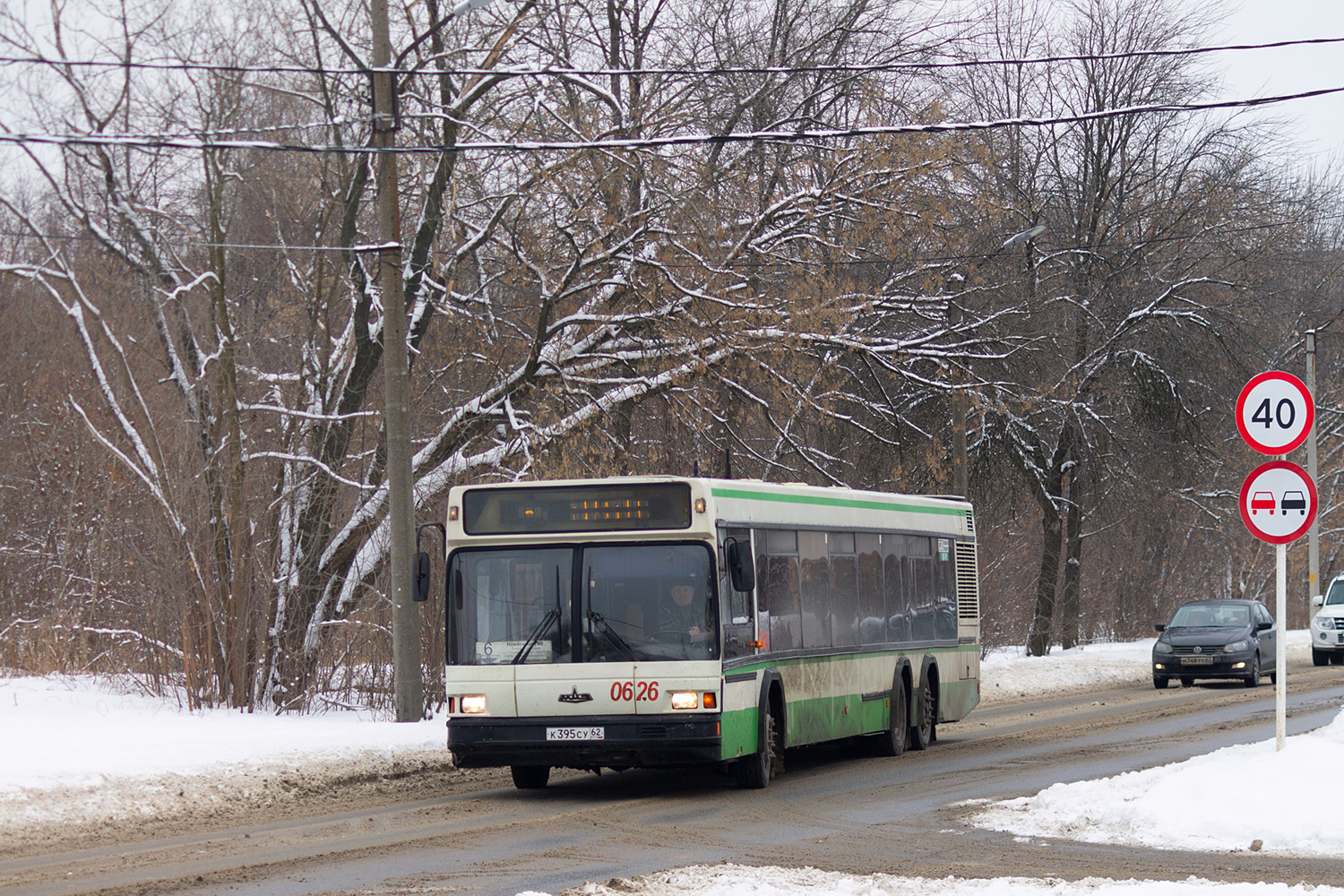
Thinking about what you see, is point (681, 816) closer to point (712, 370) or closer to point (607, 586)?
point (607, 586)

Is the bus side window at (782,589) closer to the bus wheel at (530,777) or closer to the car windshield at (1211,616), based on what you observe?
the bus wheel at (530,777)

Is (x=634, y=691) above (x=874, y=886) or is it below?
above

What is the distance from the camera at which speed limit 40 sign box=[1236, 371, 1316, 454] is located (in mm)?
12414

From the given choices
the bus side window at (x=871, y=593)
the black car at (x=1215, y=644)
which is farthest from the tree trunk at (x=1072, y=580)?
the bus side window at (x=871, y=593)

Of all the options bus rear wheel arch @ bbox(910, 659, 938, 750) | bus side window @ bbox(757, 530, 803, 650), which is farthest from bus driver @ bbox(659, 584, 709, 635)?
bus rear wheel arch @ bbox(910, 659, 938, 750)

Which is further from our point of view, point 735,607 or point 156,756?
point 156,756

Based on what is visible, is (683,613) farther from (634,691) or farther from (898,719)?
(898,719)

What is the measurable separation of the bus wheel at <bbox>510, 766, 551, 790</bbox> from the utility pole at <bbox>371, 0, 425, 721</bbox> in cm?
357

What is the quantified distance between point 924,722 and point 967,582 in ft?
8.15

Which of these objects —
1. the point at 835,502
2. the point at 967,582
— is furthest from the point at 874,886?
the point at 967,582

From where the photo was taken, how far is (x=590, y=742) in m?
13.4

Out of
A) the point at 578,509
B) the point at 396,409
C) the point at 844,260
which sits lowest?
the point at 578,509

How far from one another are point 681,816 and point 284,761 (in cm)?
422

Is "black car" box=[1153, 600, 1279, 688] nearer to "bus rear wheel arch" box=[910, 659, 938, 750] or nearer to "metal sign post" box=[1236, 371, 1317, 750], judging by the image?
"bus rear wheel arch" box=[910, 659, 938, 750]
